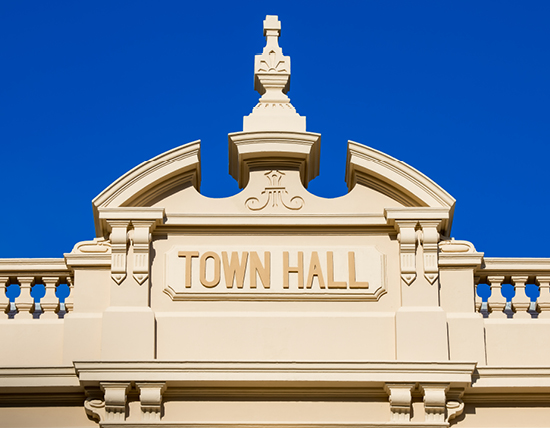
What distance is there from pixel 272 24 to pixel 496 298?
4848 millimetres

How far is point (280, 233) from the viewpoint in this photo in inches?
588

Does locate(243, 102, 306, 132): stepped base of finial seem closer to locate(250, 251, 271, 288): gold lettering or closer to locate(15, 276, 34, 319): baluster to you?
locate(250, 251, 271, 288): gold lettering

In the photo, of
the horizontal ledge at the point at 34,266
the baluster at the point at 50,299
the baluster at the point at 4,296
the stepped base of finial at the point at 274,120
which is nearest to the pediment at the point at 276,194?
the stepped base of finial at the point at 274,120

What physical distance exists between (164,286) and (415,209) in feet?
10.6

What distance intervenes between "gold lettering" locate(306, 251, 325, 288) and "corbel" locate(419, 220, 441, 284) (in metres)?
1.27

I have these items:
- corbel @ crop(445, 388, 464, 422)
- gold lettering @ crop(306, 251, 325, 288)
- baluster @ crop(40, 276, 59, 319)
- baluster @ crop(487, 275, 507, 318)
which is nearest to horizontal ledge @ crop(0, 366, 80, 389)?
baluster @ crop(40, 276, 59, 319)

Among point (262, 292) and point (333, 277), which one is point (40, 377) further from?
point (333, 277)

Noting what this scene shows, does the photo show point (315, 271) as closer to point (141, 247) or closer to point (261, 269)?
point (261, 269)

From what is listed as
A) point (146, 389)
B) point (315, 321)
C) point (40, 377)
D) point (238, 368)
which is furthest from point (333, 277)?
point (40, 377)

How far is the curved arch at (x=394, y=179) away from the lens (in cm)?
1480

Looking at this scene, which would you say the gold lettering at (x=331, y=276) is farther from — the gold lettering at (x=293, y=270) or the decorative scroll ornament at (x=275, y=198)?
the decorative scroll ornament at (x=275, y=198)

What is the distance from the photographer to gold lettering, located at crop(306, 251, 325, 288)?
14531 millimetres

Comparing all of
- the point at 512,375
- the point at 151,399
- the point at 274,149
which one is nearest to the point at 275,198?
the point at 274,149

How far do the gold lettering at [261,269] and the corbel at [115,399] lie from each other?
6.76 ft
